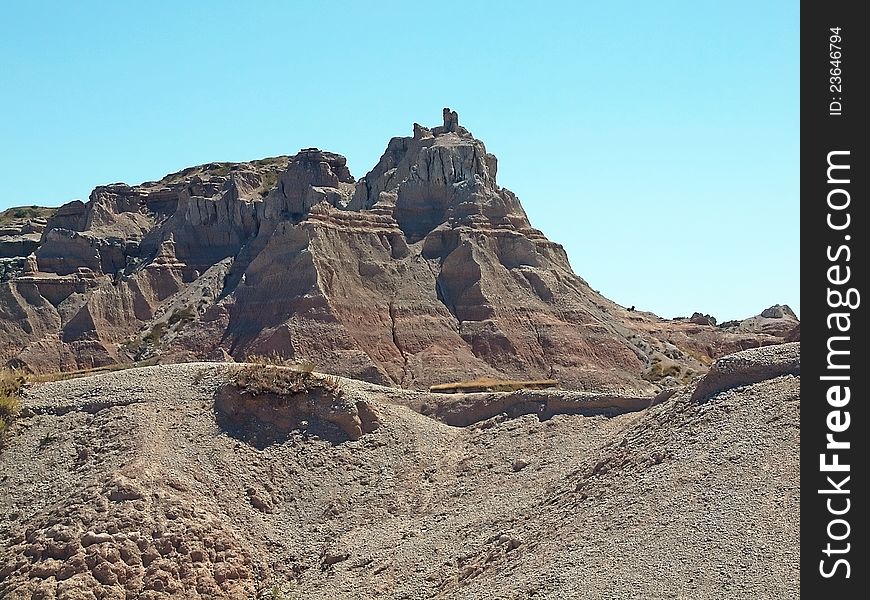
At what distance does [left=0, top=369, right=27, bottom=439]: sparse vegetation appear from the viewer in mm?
32031

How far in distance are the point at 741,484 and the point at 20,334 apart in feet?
222

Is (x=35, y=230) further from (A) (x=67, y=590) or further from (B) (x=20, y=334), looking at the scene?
(A) (x=67, y=590)

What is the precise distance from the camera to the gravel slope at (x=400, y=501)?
73.5ft

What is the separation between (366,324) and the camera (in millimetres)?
62969

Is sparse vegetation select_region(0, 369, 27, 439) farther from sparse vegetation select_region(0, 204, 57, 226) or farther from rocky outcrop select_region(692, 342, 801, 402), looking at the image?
sparse vegetation select_region(0, 204, 57, 226)

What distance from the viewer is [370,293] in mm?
65125

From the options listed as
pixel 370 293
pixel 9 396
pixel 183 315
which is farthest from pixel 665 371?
pixel 9 396

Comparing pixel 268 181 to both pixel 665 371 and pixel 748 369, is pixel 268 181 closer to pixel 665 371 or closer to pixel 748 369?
pixel 665 371

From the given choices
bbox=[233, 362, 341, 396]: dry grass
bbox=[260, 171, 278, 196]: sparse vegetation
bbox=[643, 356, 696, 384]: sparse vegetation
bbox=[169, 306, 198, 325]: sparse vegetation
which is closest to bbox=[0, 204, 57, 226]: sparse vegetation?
bbox=[260, 171, 278, 196]: sparse vegetation

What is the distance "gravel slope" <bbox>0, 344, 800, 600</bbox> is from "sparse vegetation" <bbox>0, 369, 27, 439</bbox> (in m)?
0.33

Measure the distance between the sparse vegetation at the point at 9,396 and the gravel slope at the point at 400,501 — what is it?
0.33 m

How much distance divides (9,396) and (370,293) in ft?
110

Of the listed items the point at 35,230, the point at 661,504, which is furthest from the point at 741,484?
the point at 35,230
